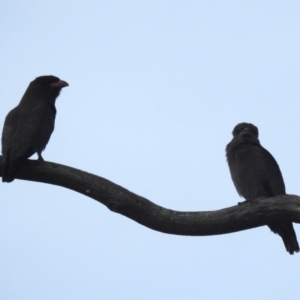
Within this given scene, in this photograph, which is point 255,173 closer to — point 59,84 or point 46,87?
point 59,84

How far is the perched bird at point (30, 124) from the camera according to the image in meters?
6.95

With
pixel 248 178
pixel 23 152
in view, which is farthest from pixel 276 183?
pixel 23 152

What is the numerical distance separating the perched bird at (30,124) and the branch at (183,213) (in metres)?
0.97

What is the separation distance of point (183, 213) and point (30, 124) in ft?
9.07

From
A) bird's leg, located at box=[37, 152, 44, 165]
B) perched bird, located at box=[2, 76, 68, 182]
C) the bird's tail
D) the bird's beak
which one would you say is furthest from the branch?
the bird's beak

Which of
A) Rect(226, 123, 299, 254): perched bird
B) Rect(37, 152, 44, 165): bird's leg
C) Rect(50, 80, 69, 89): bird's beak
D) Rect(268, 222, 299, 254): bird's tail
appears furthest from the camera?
Rect(50, 80, 69, 89): bird's beak

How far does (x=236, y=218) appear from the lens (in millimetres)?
5840

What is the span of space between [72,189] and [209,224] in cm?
148

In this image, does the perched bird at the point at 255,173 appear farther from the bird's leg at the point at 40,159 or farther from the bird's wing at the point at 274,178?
the bird's leg at the point at 40,159

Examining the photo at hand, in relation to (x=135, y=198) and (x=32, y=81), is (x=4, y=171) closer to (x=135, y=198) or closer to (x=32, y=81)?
(x=135, y=198)

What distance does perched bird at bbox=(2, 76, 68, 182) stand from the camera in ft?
22.8

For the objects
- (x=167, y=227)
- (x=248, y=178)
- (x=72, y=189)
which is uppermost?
(x=248, y=178)

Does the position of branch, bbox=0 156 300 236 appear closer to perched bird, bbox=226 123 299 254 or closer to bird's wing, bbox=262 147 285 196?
perched bird, bbox=226 123 299 254

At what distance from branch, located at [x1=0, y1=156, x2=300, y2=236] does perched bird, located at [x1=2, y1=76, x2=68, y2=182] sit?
3.19 feet
